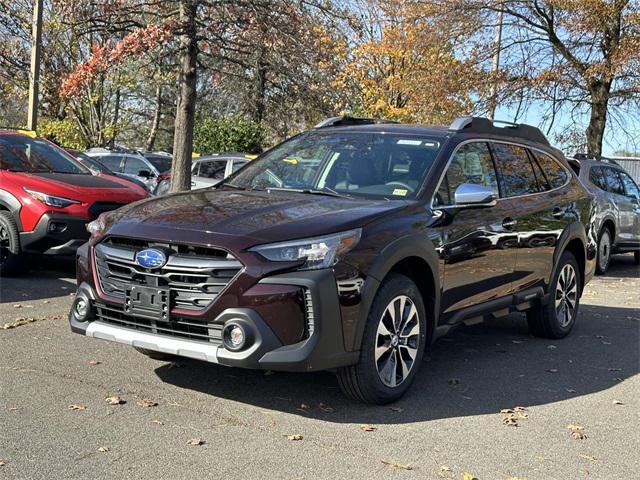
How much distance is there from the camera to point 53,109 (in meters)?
35.6

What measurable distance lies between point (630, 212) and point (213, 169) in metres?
7.80

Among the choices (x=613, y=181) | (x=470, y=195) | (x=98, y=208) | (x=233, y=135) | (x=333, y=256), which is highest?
(x=233, y=135)

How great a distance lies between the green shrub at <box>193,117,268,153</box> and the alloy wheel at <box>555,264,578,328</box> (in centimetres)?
1801

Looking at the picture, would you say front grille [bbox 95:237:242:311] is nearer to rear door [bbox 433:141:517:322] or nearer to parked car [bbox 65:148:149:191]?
rear door [bbox 433:141:517:322]

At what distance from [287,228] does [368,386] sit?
1.09 m

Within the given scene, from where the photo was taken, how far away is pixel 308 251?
4246mm

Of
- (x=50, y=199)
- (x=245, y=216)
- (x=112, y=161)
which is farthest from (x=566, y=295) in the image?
(x=112, y=161)

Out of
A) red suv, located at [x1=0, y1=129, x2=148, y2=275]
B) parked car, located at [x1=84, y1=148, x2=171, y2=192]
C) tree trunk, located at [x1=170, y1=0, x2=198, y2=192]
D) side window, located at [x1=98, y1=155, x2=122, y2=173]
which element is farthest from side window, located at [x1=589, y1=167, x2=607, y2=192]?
side window, located at [x1=98, y1=155, x2=122, y2=173]

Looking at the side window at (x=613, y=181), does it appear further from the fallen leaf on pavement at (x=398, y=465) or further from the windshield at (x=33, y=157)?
the fallen leaf on pavement at (x=398, y=465)

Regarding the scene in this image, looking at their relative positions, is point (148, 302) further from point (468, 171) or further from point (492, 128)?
point (492, 128)

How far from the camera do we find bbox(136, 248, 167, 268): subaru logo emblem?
14.2 feet

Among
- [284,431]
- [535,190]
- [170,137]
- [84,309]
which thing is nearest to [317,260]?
[284,431]

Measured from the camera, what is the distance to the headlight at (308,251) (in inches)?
166

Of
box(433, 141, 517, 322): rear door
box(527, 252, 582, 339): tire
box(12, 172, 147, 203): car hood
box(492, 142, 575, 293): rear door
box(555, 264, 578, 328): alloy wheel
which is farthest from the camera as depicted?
box(12, 172, 147, 203): car hood
